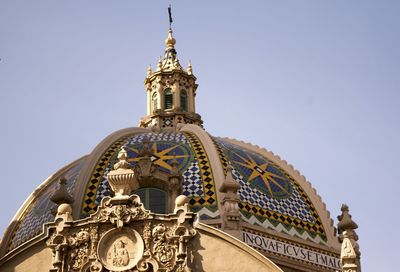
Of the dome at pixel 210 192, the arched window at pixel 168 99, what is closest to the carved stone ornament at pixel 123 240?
the dome at pixel 210 192

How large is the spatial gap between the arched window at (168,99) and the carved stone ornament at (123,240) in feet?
45.9

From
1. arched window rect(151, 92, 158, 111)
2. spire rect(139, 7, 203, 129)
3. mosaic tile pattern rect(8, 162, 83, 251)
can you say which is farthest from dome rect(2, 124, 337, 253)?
arched window rect(151, 92, 158, 111)

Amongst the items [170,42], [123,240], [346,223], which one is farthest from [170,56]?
[123,240]

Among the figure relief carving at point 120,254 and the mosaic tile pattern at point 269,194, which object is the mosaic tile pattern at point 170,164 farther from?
the figure relief carving at point 120,254

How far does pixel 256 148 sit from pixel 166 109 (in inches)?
136

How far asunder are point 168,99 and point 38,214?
6850 millimetres

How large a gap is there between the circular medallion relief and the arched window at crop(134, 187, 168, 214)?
7.47 metres

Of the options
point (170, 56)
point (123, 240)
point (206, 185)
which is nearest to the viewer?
point (123, 240)

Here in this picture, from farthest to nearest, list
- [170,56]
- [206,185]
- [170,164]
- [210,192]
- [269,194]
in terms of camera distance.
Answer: [170,56], [269,194], [170,164], [206,185], [210,192]

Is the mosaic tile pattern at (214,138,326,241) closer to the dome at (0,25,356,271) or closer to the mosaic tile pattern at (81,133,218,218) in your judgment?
the dome at (0,25,356,271)

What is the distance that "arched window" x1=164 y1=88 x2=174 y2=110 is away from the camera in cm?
3084

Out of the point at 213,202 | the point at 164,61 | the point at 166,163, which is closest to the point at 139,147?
the point at 166,163

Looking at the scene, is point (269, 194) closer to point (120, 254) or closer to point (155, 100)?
point (155, 100)

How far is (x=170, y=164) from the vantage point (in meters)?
25.6
